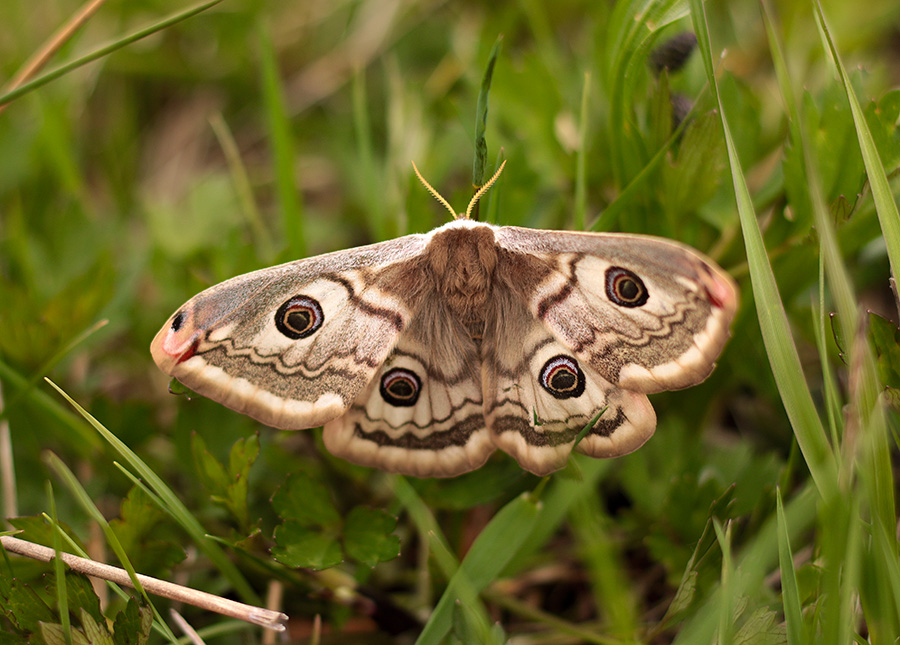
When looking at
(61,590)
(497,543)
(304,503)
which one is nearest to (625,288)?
(497,543)

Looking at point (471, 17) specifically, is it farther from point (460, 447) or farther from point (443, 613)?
point (443, 613)

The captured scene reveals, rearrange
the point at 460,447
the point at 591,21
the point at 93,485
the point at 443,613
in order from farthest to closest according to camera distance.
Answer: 1. the point at 591,21
2. the point at 93,485
3. the point at 460,447
4. the point at 443,613

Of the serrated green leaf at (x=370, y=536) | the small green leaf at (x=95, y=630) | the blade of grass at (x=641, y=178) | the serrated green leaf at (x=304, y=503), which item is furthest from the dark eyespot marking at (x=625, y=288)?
the small green leaf at (x=95, y=630)

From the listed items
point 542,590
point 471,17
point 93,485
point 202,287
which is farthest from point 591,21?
point 93,485

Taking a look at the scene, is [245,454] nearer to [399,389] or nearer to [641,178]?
[399,389]

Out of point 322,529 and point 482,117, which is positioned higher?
point 482,117

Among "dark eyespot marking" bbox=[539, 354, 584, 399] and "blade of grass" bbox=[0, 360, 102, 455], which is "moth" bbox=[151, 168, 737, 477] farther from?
"blade of grass" bbox=[0, 360, 102, 455]

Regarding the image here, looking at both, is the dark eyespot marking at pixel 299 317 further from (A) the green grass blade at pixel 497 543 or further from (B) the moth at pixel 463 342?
(A) the green grass blade at pixel 497 543
